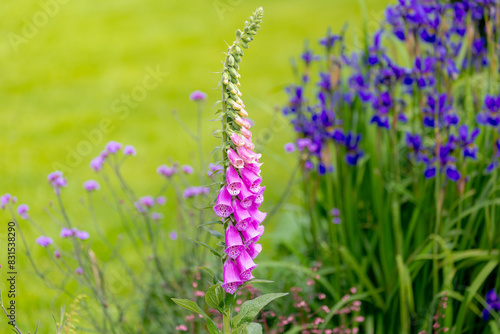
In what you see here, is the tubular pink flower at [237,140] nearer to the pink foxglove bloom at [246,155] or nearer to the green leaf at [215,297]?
the pink foxglove bloom at [246,155]

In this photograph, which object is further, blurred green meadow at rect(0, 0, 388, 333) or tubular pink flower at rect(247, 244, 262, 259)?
blurred green meadow at rect(0, 0, 388, 333)

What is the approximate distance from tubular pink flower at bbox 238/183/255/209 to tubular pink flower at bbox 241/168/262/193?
0.01 m

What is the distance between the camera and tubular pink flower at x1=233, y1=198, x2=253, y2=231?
1.59 metres

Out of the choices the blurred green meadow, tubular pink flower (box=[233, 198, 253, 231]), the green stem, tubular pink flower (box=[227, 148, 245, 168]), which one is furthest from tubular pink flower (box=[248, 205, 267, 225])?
the blurred green meadow

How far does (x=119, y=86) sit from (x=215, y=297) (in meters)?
5.47

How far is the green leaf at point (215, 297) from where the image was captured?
1.65 m

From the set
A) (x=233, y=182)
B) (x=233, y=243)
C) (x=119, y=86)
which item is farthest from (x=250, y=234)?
(x=119, y=86)

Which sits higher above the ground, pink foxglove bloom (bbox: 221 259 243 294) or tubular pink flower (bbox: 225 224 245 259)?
tubular pink flower (bbox: 225 224 245 259)

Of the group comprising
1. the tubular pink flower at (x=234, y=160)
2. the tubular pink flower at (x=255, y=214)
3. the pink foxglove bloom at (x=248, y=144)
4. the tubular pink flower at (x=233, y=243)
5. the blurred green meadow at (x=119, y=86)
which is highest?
the blurred green meadow at (x=119, y=86)

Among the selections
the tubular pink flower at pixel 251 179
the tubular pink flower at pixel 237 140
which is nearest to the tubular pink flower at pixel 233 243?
the tubular pink flower at pixel 251 179

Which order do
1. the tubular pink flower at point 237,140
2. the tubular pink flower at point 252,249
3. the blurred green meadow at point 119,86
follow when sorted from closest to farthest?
the tubular pink flower at point 237,140
the tubular pink flower at point 252,249
the blurred green meadow at point 119,86

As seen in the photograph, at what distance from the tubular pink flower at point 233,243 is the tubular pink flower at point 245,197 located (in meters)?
0.08

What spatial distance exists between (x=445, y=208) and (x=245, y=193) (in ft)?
5.65

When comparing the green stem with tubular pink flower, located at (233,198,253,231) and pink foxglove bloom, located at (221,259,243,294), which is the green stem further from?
tubular pink flower, located at (233,198,253,231)
